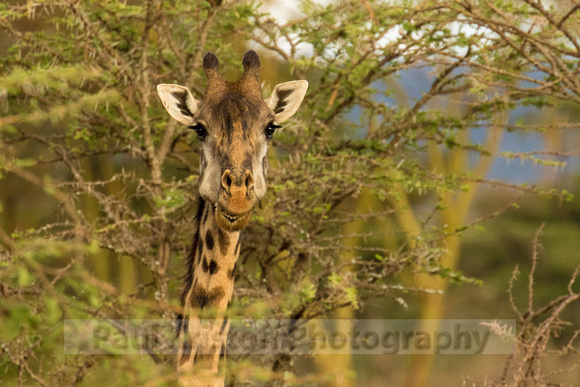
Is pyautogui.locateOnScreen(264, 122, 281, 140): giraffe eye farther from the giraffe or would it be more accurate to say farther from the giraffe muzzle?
the giraffe muzzle

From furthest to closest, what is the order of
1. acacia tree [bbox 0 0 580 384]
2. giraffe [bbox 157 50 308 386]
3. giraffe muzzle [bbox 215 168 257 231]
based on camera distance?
acacia tree [bbox 0 0 580 384] < giraffe [bbox 157 50 308 386] < giraffe muzzle [bbox 215 168 257 231]

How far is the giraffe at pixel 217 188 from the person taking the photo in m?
4.18

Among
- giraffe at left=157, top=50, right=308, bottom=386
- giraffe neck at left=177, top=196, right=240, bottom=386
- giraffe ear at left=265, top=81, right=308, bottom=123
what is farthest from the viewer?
giraffe ear at left=265, top=81, right=308, bottom=123

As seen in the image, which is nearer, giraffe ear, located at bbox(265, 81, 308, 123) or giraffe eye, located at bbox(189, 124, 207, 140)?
giraffe eye, located at bbox(189, 124, 207, 140)

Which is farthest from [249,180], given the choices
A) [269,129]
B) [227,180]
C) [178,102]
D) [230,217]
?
[178,102]

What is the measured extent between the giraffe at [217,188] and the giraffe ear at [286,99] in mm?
143

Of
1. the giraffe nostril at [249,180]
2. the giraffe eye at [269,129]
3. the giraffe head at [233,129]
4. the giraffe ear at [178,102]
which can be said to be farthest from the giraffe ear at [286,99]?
the giraffe nostril at [249,180]

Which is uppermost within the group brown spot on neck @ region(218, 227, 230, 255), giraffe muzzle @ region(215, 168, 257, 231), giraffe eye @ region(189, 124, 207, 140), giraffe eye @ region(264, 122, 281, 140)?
giraffe eye @ region(264, 122, 281, 140)

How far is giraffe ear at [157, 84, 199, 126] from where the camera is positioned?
189 inches

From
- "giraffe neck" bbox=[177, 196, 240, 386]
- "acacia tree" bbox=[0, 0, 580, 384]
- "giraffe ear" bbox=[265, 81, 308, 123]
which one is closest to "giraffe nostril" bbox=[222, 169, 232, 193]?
"giraffe neck" bbox=[177, 196, 240, 386]

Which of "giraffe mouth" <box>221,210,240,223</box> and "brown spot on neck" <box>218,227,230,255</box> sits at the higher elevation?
"giraffe mouth" <box>221,210,240,223</box>

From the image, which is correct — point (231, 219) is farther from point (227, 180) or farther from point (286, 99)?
point (286, 99)

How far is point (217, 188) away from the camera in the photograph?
170 inches

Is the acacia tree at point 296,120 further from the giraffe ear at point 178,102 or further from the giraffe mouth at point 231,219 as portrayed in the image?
the giraffe mouth at point 231,219
